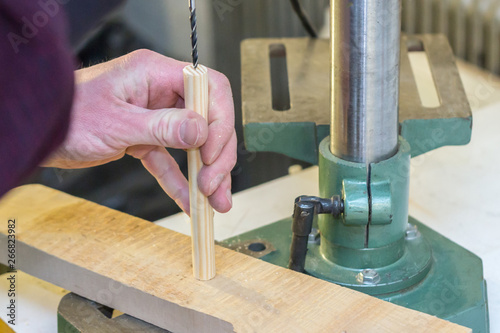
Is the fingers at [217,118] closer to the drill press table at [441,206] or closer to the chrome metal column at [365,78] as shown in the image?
the chrome metal column at [365,78]

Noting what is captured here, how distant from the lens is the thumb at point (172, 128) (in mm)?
661

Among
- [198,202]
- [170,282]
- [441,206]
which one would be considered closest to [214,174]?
[198,202]

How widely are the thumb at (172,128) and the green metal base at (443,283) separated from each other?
0.88 ft

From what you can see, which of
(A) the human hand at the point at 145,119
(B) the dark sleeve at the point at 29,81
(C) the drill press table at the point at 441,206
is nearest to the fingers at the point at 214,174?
(A) the human hand at the point at 145,119

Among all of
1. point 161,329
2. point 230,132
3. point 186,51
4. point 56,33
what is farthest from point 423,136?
point 186,51

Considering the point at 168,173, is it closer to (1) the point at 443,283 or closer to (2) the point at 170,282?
(2) the point at 170,282

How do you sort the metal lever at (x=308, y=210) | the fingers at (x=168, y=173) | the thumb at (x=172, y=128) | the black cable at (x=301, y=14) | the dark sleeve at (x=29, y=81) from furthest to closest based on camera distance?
the black cable at (x=301, y=14) → the fingers at (x=168, y=173) → the metal lever at (x=308, y=210) → the thumb at (x=172, y=128) → the dark sleeve at (x=29, y=81)

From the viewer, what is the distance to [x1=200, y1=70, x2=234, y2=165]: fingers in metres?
0.71

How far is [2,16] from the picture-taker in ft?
1.54

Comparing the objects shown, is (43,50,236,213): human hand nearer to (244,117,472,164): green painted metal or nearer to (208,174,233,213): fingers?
(208,174,233,213): fingers

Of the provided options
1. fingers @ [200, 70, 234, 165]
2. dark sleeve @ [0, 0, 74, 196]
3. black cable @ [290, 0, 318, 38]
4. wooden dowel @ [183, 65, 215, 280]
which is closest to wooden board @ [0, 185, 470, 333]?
wooden dowel @ [183, 65, 215, 280]

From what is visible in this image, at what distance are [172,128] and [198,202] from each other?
10 centimetres

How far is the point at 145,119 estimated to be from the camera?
69cm

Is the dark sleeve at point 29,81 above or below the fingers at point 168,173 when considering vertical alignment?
above
